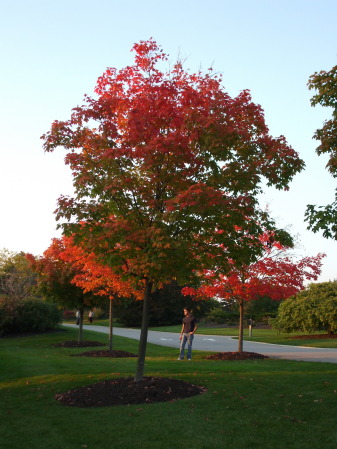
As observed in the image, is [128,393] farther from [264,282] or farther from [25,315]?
[25,315]

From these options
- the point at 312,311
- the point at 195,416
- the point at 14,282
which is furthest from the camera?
the point at 14,282

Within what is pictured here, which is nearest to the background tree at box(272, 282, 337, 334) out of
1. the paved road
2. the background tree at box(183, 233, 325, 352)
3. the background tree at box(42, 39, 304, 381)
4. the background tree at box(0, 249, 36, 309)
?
the paved road

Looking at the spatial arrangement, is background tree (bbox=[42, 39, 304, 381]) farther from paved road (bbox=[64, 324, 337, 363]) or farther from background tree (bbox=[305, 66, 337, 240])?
paved road (bbox=[64, 324, 337, 363])

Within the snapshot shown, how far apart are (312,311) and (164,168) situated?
72.0ft

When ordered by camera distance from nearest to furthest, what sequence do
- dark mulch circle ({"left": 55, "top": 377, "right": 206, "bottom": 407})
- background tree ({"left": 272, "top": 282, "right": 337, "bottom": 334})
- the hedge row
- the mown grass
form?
the mown grass
dark mulch circle ({"left": 55, "top": 377, "right": 206, "bottom": 407})
background tree ({"left": 272, "top": 282, "right": 337, "bottom": 334})
the hedge row

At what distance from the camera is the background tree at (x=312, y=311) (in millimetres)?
28188

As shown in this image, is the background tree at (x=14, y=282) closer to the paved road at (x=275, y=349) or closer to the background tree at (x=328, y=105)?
the paved road at (x=275, y=349)

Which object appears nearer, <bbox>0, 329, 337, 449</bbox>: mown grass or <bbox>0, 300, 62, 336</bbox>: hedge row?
<bbox>0, 329, 337, 449</bbox>: mown grass

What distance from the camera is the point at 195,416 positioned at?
299 inches

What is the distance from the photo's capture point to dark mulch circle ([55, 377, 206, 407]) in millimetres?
8883

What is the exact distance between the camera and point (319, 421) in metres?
7.23

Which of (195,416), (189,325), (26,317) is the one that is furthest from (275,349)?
(26,317)

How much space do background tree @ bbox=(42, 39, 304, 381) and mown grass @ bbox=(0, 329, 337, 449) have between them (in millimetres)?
2053

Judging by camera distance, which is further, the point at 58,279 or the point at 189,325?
the point at 58,279
